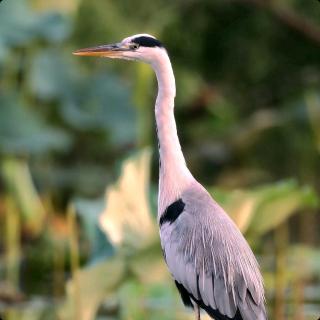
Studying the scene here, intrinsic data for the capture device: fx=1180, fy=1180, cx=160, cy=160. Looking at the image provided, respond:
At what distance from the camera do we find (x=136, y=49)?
3615 mm

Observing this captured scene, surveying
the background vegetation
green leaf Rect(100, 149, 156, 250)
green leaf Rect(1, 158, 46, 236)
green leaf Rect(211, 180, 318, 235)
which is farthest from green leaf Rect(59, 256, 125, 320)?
green leaf Rect(1, 158, 46, 236)

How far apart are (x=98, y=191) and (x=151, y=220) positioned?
4272 millimetres

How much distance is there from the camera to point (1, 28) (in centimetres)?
825

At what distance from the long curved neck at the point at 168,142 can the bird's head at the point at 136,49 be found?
0.08 ft

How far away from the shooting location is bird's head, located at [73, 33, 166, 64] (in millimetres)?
3582

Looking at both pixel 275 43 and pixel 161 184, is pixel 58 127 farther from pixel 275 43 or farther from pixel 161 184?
pixel 161 184

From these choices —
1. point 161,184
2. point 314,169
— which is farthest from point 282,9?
point 161,184

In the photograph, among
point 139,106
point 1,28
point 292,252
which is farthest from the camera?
point 1,28

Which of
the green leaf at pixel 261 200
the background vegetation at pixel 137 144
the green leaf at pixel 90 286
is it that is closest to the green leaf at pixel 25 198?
the background vegetation at pixel 137 144

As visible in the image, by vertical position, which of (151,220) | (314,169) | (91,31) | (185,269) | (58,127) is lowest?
(314,169)

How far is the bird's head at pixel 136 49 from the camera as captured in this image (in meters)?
3.58

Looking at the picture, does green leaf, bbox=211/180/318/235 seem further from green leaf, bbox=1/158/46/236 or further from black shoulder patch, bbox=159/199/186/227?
green leaf, bbox=1/158/46/236

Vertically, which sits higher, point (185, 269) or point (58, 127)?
point (185, 269)

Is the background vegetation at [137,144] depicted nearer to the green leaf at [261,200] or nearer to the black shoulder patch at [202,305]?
the green leaf at [261,200]
